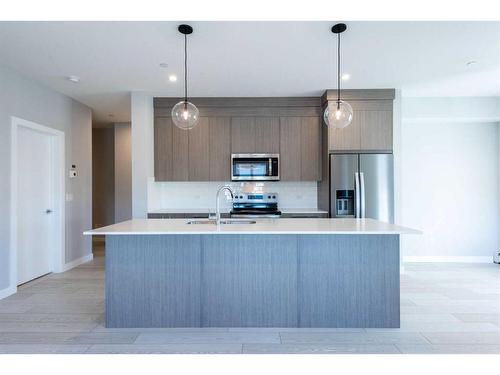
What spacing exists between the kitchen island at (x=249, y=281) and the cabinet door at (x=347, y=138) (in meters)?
2.10

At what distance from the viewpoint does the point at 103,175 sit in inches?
277

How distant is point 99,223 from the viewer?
7.03m

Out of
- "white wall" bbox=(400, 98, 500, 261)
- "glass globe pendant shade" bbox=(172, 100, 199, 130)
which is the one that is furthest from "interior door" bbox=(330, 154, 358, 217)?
"glass globe pendant shade" bbox=(172, 100, 199, 130)

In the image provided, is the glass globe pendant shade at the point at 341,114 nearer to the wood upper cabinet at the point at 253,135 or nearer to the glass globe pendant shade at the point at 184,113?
the glass globe pendant shade at the point at 184,113

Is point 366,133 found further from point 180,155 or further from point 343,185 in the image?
point 180,155

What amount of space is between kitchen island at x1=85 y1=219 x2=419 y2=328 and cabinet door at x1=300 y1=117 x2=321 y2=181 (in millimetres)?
2280

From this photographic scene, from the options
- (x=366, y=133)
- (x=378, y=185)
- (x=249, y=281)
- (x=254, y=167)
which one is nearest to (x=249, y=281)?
(x=249, y=281)

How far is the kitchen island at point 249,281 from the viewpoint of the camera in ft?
8.46

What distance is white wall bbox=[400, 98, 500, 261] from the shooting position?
5.01 m

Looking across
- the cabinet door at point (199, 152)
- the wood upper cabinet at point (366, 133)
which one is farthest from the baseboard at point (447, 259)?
the cabinet door at point (199, 152)

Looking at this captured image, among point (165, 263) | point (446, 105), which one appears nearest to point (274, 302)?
point (165, 263)

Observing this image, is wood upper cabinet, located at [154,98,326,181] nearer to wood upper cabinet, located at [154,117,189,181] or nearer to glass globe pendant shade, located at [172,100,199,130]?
wood upper cabinet, located at [154,117,189,181]
